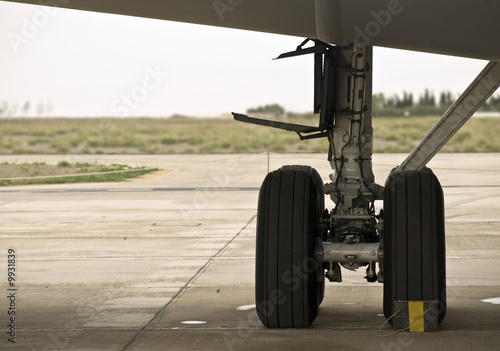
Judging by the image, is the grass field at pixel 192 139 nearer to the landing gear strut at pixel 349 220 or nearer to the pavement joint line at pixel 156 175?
the pavement joint line at pixel 156 175

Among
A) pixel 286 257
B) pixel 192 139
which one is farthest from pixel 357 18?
pixel 192 139

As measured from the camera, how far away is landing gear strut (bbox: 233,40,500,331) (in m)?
5.44

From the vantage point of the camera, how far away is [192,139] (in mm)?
54469

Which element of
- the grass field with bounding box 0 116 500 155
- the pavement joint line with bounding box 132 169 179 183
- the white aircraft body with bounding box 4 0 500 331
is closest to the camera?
the white aircraft body with bounding box 4 0 500 331

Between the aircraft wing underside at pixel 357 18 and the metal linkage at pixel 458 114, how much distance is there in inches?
45.7

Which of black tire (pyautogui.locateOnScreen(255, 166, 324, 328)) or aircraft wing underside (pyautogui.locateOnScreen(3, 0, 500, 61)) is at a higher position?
aircraft wing underside (pyautogui.locateOnScreen(3, 0, 500, 61))

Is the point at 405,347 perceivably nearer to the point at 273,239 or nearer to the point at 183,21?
the point at 273,239

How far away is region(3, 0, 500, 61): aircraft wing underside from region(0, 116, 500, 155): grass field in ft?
105

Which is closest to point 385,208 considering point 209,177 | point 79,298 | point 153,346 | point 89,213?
point 153,346

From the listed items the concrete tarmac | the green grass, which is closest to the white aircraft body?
the concrete tarmac

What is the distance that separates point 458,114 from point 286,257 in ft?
4.85

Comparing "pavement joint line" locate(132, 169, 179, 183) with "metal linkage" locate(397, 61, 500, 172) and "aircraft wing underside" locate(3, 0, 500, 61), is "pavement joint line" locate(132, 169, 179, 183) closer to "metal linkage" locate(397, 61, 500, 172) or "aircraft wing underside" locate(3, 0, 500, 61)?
"metal linkage" locate(397, 61, 500, 172)

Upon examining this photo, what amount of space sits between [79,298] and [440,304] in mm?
2729

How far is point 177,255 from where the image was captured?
29.8 ft
